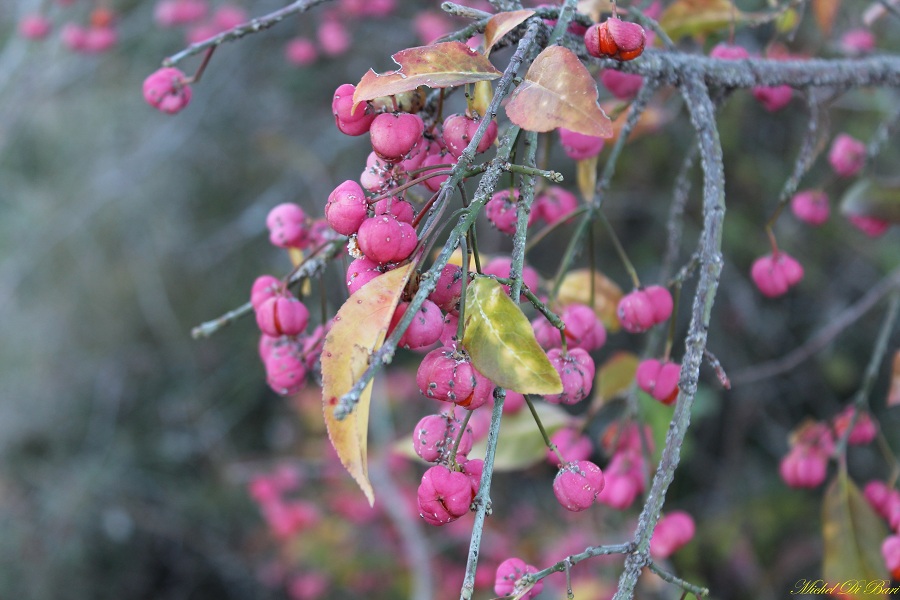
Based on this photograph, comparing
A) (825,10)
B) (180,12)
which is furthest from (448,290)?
(180,12)

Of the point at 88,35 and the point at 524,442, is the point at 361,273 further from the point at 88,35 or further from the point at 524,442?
the point at 88,35

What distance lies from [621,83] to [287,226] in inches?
18.4

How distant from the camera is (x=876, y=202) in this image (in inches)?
45.3

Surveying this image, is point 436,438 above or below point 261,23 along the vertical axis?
below

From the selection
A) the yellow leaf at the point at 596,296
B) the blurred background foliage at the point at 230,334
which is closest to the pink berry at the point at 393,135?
the yellow leaf at the point at 596,296

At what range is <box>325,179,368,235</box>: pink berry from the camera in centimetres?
55

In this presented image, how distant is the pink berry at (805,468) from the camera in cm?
114

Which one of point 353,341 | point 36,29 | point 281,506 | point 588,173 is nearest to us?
point 353,341

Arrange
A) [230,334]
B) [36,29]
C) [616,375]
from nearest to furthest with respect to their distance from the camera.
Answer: [616,375] → [36,29] → [230,334]

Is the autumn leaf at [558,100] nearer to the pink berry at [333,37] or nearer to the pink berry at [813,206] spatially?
the pink berry at [813,206]

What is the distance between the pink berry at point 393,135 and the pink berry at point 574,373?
9.6 inches

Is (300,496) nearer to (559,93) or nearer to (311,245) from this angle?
(311,245)

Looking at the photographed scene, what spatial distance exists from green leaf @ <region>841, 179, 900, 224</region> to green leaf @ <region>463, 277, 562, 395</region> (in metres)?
0.88

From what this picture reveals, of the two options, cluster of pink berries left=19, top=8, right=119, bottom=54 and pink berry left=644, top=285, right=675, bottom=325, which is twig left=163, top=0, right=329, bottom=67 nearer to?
pink berry left=644, top=285, right=675, bottom=325
